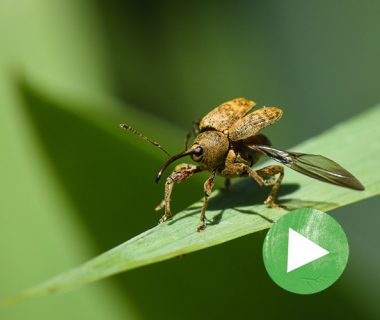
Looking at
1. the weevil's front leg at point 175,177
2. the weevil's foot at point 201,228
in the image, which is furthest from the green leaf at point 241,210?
the weevil's front leg at point 175,177

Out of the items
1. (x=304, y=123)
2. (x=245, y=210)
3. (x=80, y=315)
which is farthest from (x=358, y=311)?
(x=304, y=123)

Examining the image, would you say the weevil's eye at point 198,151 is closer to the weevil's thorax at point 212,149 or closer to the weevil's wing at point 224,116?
the weevil's thorax at point 212,149

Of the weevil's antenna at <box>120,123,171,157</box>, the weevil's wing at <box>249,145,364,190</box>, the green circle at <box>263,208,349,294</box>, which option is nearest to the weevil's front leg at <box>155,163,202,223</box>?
the weevil's antenna at <box>120,123,171,157</box>

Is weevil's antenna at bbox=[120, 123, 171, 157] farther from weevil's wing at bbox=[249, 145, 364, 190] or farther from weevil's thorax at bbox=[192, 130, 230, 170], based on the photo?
weevil's wing at bbox=[249, 145, 364, 190]

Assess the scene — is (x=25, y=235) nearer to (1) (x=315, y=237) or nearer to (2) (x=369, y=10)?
(1) (x=315, y=237)

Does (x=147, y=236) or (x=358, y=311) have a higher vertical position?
(x=147, y=236)

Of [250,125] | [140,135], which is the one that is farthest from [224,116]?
[140,135]
